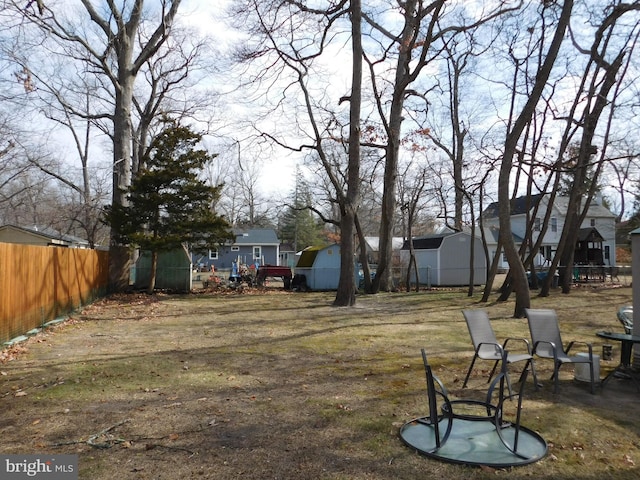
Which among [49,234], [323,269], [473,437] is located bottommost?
[473,437]

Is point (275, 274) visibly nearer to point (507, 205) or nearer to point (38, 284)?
point (507, 205)

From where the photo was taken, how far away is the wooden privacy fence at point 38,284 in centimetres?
840

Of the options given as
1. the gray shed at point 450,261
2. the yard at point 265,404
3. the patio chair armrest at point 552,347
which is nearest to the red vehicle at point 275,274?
the gray shed at point 450,261

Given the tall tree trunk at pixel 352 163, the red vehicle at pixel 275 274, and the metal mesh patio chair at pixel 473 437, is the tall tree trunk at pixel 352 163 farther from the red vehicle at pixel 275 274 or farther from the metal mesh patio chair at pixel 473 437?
the metal mesh patio chair at pixel 473 437

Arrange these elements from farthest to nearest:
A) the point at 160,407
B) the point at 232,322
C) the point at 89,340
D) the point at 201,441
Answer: the point at 232,322, the point at 89,340, the point at 160,407, the point at 201,441

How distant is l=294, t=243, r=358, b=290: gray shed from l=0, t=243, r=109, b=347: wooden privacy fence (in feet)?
35.8

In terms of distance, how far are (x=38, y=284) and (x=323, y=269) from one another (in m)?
15.3

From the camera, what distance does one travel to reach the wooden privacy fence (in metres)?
8.40

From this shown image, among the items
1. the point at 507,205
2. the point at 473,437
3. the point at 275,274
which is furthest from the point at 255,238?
the point at 473,437

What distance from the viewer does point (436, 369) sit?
6984 mm

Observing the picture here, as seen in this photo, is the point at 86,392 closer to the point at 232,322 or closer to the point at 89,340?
the point at 89,340

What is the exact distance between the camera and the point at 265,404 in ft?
17.3

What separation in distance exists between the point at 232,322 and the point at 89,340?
368 cm

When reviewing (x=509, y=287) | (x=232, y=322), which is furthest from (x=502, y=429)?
(x=509, y=287)
